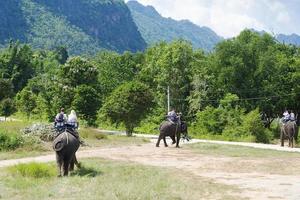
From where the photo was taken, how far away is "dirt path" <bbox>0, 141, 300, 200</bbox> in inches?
595

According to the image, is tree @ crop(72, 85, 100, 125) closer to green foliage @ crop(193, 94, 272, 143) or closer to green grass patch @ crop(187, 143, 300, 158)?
green foliage @ crop(193, 94, 272, 143)

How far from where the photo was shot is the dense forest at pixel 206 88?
164 ft

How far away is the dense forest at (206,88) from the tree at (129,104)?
266 centimetres

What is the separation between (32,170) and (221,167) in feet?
24.5

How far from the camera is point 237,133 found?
50656 millimetres

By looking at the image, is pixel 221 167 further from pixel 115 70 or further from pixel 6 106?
pixel 115 70

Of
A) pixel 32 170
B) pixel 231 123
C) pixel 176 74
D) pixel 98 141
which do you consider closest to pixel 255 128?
pixel 231 123

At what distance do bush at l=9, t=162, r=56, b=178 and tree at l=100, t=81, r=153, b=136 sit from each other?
2469 centimetres

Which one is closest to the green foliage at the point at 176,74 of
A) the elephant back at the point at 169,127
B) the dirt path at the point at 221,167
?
the elephant back at the point at 169,127

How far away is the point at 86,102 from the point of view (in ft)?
156

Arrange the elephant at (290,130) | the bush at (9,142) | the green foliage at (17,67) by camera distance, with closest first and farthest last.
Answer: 1. the bush at (9,142)
2. the elephant at (290,130)
3. the green foliage at (17,67)

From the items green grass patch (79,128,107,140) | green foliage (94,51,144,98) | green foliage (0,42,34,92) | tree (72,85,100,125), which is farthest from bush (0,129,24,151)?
green foliage (0,42,34,92)

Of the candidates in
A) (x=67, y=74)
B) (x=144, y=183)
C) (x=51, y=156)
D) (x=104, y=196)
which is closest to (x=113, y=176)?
(x=144, y=183)

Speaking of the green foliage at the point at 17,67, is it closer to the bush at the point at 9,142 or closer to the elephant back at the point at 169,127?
the elephant back at the point at 169,127
